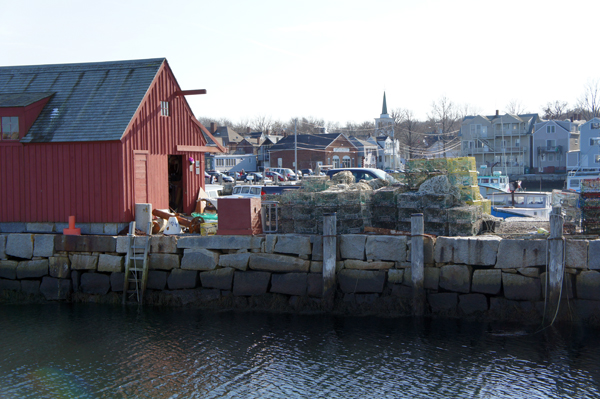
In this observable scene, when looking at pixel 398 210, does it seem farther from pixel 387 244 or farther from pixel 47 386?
pixel 47 386

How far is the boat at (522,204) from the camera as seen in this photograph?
21.5m

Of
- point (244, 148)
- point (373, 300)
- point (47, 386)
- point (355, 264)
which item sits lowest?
point (47, 386)

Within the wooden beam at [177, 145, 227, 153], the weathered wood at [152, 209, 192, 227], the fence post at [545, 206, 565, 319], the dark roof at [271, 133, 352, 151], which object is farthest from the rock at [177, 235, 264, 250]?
the dark roof at [271, 133, 352, 151]

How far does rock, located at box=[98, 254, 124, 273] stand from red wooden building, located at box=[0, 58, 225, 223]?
3.30ft

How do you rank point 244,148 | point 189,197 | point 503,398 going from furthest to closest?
1. point 244,148
2. point 189,197
3. point 503,398

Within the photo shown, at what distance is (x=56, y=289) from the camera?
15.1 meters

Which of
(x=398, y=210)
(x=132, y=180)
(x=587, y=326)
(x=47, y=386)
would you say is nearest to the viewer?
(x=47, y=386)

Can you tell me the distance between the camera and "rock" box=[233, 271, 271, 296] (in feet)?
45.1

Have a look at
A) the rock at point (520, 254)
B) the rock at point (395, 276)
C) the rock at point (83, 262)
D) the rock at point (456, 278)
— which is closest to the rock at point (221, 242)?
the rock at point (83, 262)

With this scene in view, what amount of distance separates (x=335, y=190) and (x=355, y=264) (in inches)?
90.3

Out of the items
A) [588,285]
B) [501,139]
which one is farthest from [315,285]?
[501,139]

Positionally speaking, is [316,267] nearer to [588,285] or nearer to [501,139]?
[588,285]

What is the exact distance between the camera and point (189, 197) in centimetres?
1850

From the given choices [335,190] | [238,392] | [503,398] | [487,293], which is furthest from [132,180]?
[503,398]
